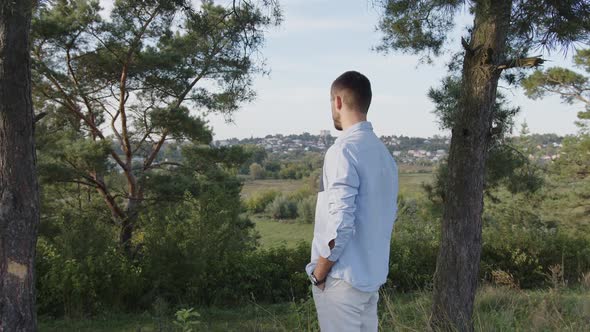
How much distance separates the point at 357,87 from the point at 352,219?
56cm

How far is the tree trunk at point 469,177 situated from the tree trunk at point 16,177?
148 inches

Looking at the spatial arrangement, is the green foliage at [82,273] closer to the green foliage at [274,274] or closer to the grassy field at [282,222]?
the green foliage at [274,274]

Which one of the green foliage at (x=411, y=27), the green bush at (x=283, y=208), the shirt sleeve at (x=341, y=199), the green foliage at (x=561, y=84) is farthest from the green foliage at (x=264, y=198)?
the shirt sleeve at (x=341, y=199)

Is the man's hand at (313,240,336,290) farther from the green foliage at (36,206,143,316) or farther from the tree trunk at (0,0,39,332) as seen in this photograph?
the green foliage at (36,206,143,316)

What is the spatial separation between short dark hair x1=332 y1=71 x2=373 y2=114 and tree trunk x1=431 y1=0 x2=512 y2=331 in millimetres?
2413

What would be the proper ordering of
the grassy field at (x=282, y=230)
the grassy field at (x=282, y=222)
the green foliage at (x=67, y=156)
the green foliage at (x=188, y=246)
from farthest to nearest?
the grassy field at (x=282, y=230) < the grassy field at (x=282, y=222) < the green foliage at (x=67, y=156) < the green foliage at (x=188, y=246)

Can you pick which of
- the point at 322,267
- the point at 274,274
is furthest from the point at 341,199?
the point at 274,274

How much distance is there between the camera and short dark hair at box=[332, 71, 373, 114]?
2.10 metres

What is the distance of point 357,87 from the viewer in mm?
2100

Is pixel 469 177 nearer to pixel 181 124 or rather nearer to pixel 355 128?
pixel 355 128

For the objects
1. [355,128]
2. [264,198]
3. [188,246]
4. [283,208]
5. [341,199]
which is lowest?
[283,208]

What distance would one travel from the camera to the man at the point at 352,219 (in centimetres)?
194

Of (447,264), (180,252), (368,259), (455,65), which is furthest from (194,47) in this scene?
(180,252)

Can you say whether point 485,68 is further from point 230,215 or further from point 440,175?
point 230,215
